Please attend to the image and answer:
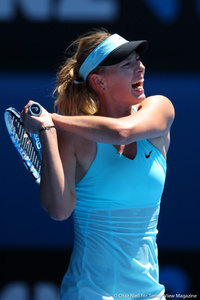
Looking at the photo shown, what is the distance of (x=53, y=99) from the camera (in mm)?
3088

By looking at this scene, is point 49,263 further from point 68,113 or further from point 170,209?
point 68,113

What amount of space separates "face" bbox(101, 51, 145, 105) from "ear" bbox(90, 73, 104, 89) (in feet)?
0.14

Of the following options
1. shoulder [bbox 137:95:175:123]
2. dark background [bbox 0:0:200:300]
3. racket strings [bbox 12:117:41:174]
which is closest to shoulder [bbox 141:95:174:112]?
shoulder [bbox 137:95:175:123]

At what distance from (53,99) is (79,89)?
3.23 ft

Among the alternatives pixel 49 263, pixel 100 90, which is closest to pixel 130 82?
pixel 100 90

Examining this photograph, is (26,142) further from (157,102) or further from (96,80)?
(157,102)

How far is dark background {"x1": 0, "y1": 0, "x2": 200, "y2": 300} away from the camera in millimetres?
3010

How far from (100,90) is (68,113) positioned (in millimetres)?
165

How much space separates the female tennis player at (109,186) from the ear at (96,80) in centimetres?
8

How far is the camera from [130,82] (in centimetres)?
200

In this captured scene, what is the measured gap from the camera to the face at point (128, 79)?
1998mm

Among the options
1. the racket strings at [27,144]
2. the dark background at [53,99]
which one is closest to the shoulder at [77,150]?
the racket strings at [27,144]

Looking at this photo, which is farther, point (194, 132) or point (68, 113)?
point (194, 132)

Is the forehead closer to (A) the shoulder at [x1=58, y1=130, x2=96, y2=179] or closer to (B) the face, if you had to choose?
(B) the face
